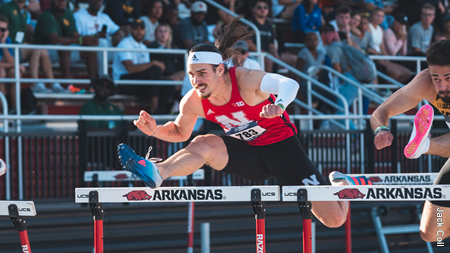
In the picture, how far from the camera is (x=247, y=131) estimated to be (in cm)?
480

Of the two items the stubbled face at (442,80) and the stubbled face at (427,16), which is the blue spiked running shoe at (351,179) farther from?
the stubbled face at (427,16)

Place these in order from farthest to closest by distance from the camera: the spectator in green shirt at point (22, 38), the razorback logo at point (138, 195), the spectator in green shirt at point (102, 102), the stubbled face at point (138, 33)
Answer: the stubbled face at point (138, 33) → the spectator in green shirt at point (22, 38) → the spectator in green shirt at point (102, 102) → the razorback logo at point (138, 195)

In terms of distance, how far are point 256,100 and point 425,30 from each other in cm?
861

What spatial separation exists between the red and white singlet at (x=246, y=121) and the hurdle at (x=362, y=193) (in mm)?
991

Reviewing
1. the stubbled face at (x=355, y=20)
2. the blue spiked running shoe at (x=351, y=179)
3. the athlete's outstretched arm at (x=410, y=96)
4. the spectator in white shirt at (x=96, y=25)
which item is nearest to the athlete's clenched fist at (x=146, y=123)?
the blue spiked running shoe at (x=351, y=179)

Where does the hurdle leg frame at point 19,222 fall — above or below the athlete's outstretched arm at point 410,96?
below

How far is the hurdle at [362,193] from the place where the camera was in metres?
3.64

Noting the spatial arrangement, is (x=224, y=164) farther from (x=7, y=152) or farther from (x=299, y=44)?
(x=299, y=44)

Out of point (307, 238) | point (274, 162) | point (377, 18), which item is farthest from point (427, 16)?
point (307, 238)

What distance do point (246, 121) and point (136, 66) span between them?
173 inches

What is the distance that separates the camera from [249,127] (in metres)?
4.77

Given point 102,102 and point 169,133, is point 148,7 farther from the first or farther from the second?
point 169,133

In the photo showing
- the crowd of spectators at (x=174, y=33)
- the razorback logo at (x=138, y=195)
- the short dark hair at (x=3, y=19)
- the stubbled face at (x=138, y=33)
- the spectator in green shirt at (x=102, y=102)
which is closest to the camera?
the razorback logo at (x=138, y=195)

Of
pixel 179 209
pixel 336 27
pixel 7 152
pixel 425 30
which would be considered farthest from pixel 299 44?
pixel 7 152
